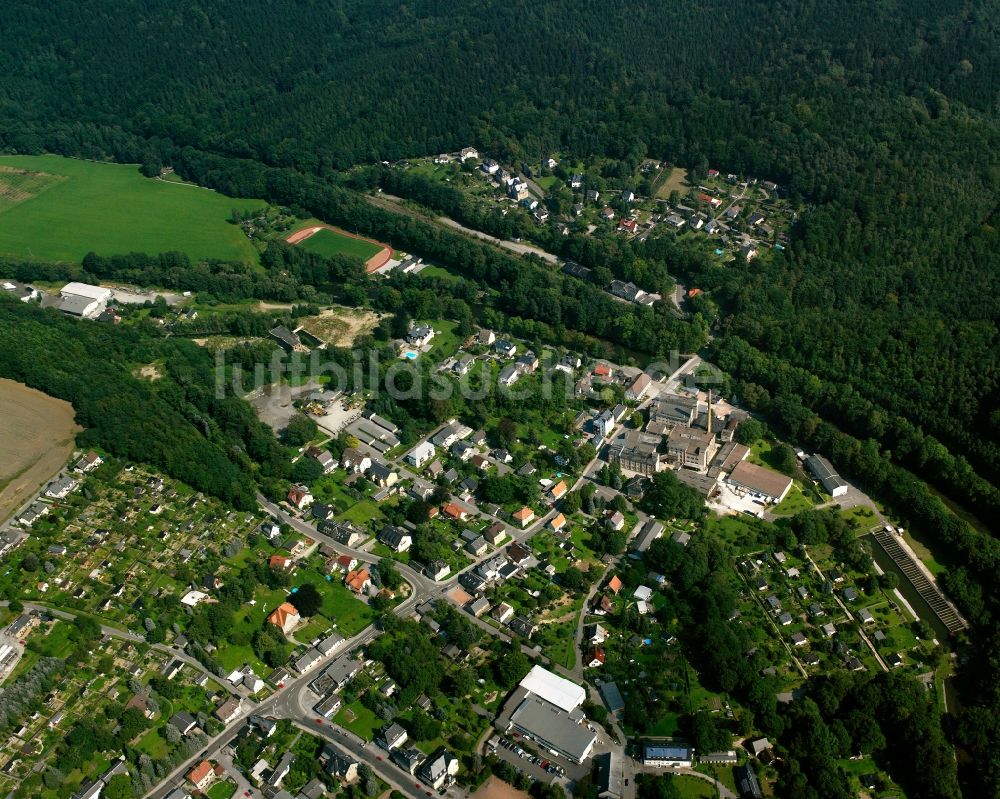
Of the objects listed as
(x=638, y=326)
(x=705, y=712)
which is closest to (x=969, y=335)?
(x=638, y=326)

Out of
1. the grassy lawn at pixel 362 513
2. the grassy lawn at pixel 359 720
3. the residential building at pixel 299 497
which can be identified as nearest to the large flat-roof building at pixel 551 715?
the grassy lawn at pixel 359 720

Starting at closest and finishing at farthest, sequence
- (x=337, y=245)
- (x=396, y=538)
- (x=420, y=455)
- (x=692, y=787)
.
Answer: (x=692, y=787), (x=396, y=538), (x=420, y=455), (x=337, y=245)

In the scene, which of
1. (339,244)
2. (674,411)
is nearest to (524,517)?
(674,411)

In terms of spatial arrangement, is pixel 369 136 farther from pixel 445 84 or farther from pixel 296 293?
pixel 296 293

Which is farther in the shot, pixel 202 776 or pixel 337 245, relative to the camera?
pixel 337 245

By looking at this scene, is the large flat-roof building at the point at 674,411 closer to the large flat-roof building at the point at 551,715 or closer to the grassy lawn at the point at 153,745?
the large flat-roof building at the point at 551,715

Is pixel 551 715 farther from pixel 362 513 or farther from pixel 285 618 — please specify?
pixel 362 513
